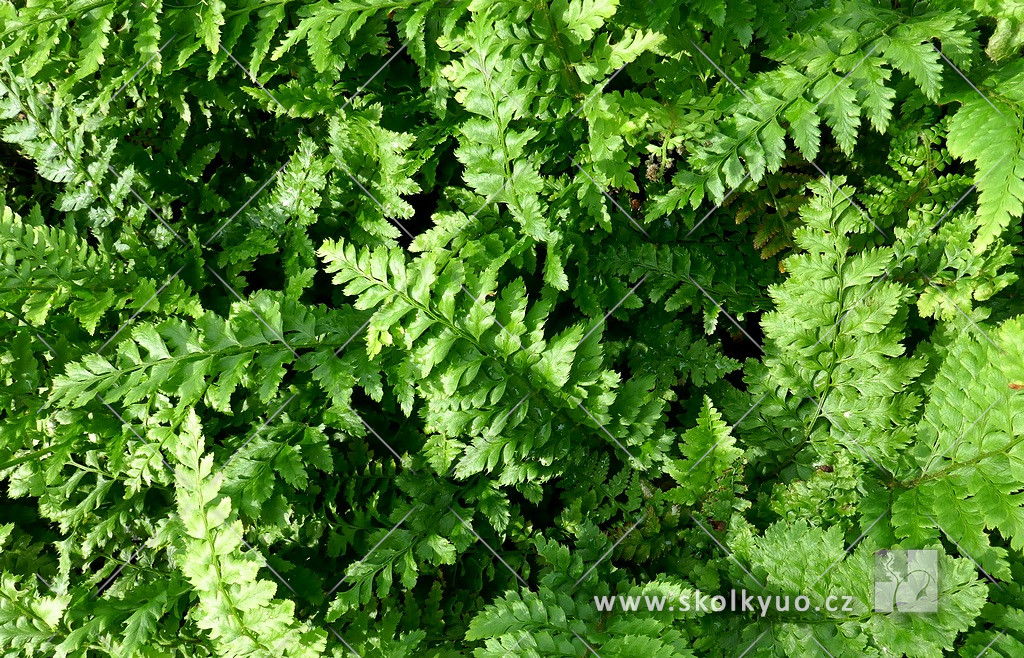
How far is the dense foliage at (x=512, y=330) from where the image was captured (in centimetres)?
222

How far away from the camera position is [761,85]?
244 cm

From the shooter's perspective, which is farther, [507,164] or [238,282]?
[238,282]

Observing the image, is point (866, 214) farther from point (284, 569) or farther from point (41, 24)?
point (41, 24)

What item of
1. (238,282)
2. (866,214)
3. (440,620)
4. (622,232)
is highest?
(866,214)

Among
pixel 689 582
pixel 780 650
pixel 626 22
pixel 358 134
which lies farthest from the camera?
pixel 358 134

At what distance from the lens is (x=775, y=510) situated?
8.12ft

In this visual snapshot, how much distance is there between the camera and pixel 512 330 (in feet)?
7.99

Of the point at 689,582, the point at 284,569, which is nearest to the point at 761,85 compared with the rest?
the point at 689,582

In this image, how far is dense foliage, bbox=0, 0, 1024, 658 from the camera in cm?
222

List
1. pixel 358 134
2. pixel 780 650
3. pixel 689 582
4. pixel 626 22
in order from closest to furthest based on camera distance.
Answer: pixel 780 650
pixel 689 582
pixel 626 22
pixel 358 134

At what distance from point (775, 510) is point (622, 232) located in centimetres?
121

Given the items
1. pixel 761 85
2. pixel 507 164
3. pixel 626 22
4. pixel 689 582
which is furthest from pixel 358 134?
pixel 689 582

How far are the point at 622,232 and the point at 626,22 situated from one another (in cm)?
79

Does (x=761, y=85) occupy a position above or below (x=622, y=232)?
above
